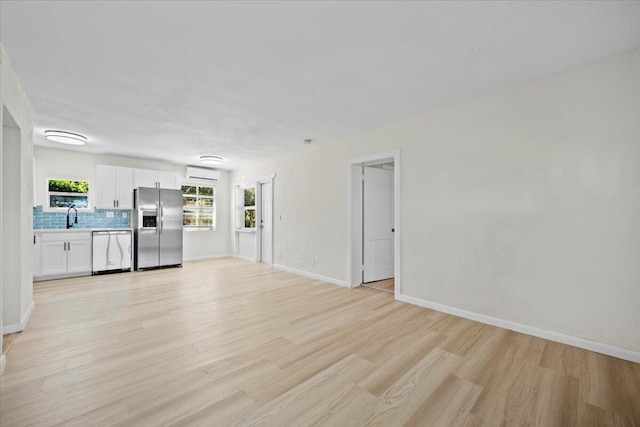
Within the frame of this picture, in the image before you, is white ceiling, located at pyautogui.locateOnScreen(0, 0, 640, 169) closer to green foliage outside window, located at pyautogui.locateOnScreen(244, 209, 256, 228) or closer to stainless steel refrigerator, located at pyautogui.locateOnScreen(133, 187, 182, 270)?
stainless steel refrigerator, located at pyautogui.locateOnScreen(133, 187, 182, 270)

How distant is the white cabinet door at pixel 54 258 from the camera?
4973 millimetres

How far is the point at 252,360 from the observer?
90.2 inches

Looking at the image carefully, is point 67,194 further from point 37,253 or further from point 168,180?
point 168,180

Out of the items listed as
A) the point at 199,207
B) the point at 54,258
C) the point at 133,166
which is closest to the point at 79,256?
the point at 54,258

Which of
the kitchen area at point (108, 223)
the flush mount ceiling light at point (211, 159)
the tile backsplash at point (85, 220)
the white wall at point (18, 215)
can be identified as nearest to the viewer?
the white wall at point (18, 215)

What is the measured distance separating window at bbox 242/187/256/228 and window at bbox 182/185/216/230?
2.97 feet

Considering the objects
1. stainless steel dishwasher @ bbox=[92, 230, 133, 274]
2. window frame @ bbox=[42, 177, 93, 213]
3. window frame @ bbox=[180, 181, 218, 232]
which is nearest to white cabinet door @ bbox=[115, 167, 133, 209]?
window frame @ bbox=[42, 177, 93, 213]

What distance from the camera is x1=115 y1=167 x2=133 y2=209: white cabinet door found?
19.9ft

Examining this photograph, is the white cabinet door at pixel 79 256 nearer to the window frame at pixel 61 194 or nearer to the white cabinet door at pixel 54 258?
the white cabinet door at pixel 54 258

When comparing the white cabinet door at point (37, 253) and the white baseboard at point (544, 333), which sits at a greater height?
the white cabinet door at point (37, 253)

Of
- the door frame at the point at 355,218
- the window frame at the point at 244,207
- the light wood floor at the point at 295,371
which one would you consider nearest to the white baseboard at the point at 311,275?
the door frame at the point at 355,218

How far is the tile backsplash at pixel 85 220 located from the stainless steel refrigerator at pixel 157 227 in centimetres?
37

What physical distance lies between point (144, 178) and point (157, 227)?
1.22 metres

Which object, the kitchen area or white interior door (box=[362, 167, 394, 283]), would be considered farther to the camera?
the kitchen area
